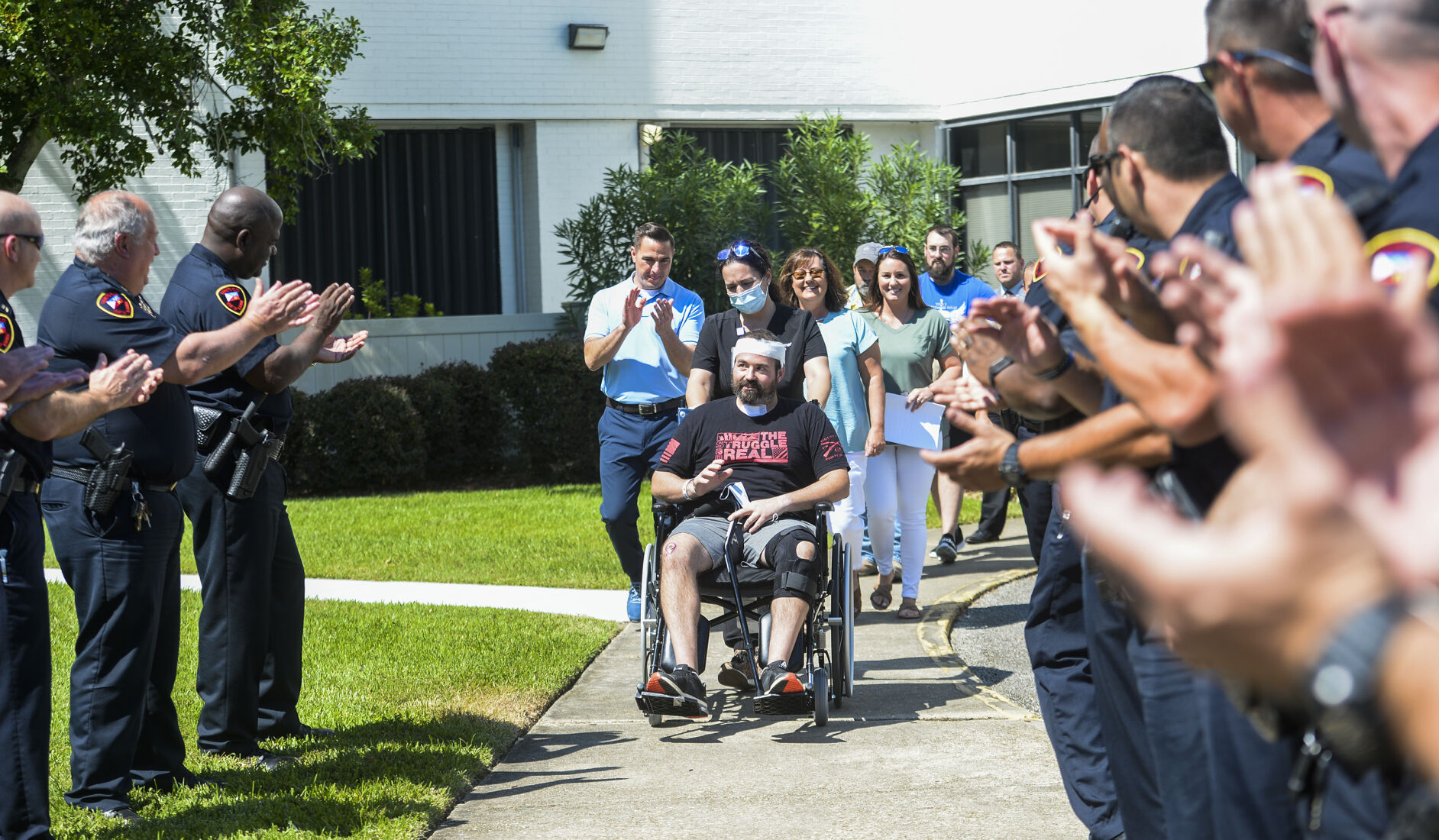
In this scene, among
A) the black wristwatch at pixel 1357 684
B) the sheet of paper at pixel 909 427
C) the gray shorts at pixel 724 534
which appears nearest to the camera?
the black wristwatch at pixel 1357 684

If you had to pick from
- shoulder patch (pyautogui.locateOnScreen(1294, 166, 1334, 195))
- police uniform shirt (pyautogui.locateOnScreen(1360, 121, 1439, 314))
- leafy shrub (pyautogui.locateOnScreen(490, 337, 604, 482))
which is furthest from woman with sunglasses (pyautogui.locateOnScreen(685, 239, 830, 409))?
leafy shrub (pyautogui.locateOnScreen(490, 337, 604, 482))

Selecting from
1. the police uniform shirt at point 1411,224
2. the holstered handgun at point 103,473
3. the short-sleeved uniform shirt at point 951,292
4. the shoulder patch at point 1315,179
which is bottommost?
the holstered handgun at point 103,473

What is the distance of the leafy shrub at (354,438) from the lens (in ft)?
43.1

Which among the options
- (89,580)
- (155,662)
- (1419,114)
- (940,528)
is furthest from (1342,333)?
(940,528)

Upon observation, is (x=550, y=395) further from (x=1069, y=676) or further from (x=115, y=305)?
(x=1069, y=676)

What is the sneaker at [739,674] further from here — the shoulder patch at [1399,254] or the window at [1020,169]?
the window at [1020,169]

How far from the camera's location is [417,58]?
15516mm

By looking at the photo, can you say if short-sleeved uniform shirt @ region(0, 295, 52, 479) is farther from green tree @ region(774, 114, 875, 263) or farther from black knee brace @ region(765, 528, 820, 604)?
green tree @ region(774, 114, 875, 263)

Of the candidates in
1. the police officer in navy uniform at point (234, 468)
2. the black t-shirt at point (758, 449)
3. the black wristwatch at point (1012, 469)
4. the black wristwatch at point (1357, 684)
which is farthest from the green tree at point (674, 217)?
the black wristwatch at point (1357, 684)

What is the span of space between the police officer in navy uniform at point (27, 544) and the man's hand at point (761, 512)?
270 cm

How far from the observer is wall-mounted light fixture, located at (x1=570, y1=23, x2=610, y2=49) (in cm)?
1596

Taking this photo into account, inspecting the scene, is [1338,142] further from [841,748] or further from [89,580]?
[89,580]

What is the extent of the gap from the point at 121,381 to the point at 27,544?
58 cm

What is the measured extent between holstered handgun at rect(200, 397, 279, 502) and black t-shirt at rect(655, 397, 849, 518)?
197 cm
